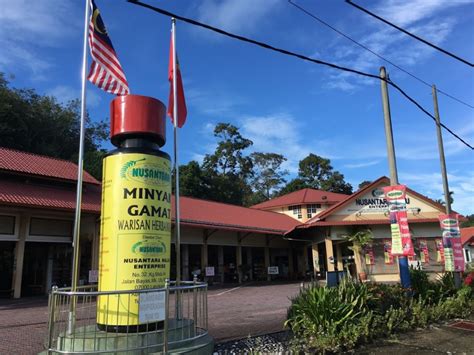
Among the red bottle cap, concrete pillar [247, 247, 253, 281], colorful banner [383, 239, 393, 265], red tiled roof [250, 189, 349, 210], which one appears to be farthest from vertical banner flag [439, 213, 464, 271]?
red tiled roof [250, 189, 349, 210]

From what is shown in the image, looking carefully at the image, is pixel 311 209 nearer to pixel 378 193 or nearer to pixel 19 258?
pixel 378 193

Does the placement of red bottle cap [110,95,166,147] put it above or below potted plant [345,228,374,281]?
above

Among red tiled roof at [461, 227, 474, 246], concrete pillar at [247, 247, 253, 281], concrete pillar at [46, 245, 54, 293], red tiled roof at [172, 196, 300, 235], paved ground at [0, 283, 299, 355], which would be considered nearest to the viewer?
paved ground at [0, 283, 299, 355]

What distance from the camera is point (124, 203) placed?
6613 millimetres

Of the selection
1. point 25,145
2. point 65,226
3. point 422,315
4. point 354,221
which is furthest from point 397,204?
point 25,145

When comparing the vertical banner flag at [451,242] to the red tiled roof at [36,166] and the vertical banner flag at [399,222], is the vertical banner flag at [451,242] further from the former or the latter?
the red tiled roof at [36,166]

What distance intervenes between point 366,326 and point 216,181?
4805 cm

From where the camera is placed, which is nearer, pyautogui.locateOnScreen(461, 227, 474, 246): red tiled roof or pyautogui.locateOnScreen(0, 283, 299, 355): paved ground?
pyautogui.locateOnScreen(0, 283, 299, 355): paved ground

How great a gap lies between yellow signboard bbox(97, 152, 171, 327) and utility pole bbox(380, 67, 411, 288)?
258 inches

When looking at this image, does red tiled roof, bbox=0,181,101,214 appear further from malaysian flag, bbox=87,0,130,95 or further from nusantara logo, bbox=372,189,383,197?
nusantara logo, bbox=372,189,383,197

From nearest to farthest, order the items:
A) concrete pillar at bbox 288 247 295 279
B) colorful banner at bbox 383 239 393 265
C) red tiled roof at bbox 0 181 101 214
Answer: red tiled roof at bbox 0 181 101 214 → colorful banner at bbox 383 239 393 265 → concrete pillar at bbox 288 247 295 279

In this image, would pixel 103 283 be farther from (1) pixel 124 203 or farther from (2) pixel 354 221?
(2) pixel 354 221

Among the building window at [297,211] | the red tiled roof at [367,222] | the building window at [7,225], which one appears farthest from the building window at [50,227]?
the building window at [297,211]

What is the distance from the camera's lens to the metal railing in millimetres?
5707
